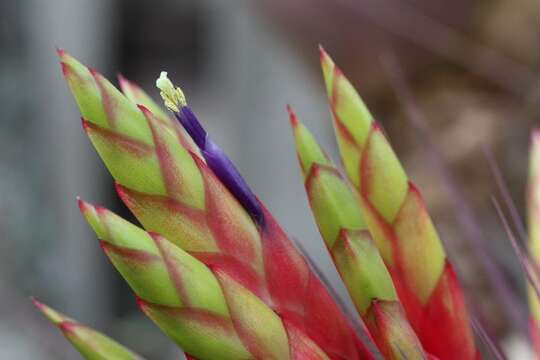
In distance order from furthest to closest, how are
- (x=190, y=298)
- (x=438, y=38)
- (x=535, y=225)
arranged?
(x=438, y=38)
(x=535, y=225)
(x=190, y=298)

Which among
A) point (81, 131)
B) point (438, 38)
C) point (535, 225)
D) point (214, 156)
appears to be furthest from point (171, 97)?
point (81, 131)

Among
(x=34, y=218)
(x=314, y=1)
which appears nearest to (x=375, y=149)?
(x=314, y=1)

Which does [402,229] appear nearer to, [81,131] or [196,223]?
[196,223]

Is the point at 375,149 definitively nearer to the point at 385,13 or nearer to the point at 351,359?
the point at 351,359

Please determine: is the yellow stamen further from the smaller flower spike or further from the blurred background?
the blurred background

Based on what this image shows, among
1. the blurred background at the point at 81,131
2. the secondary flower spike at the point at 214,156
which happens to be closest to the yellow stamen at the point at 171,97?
the secondary flower spike at the point at 214,156

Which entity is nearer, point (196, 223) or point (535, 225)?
point (196, 223)
